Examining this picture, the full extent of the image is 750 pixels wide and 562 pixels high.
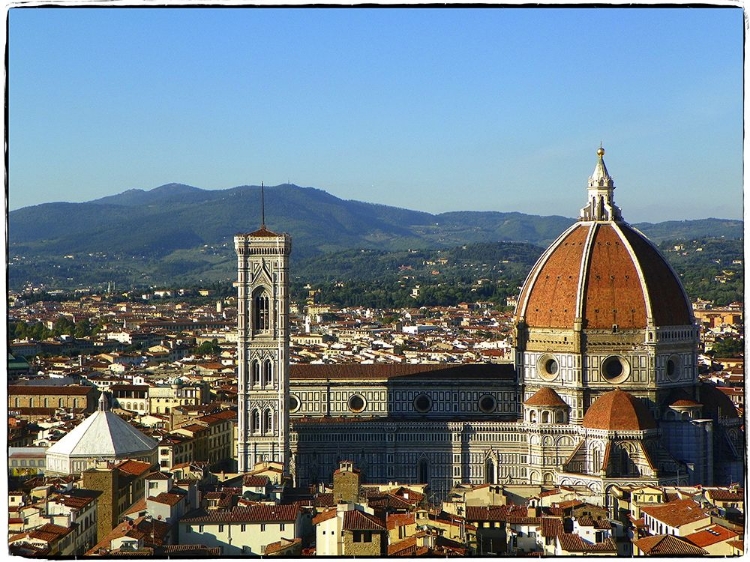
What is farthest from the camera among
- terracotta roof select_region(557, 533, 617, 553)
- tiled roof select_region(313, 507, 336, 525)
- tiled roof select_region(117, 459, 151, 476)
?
tiled roof select_region(117, 459, 151, 476)

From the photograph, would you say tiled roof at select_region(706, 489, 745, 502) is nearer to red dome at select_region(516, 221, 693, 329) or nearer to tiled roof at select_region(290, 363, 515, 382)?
red dome at select_region(516, 221, 693, 329)

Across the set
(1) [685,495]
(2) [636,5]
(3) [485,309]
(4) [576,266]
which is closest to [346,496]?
(1) [685,495]

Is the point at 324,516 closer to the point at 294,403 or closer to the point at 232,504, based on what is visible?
the point at 232,504

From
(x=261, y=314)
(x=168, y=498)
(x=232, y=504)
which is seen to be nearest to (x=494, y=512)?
(x=232, y=504)

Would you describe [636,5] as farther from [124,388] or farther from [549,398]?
[124,388]

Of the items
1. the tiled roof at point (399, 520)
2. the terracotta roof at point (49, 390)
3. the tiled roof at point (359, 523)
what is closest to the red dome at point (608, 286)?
the tiled roof at point (399, 520)

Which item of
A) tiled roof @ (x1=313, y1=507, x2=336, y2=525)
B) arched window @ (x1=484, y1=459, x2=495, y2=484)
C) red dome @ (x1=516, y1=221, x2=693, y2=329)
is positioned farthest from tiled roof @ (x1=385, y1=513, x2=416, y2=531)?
red dome @ (x1=516, y1=221, x2=693, y2=329)

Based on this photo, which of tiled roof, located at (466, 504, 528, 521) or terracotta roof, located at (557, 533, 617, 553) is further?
tiled roof, located at (466, 504, 528, 521)
